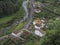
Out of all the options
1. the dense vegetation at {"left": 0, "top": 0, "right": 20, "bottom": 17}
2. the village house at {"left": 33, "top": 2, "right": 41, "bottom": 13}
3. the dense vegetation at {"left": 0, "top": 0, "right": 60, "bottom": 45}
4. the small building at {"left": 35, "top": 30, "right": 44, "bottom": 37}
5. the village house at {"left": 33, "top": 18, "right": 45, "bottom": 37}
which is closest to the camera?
the dense vegetation at {"left": 0, "top": 0, "right": 60, "bottom": 45}

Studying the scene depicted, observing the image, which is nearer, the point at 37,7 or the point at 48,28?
the point at 48,28

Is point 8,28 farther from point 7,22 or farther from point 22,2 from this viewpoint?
point 22,2

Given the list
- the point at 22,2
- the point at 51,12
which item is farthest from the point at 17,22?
the point at 22,2

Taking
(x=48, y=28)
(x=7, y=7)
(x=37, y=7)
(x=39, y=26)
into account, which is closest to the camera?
(x=48, y=28)

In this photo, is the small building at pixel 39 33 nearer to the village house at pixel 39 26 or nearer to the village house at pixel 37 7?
the village house at pixel 39 26

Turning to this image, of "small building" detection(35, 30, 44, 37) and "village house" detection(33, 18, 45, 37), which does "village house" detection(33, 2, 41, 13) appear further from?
"small building" detection(35, 30, 44, 37)

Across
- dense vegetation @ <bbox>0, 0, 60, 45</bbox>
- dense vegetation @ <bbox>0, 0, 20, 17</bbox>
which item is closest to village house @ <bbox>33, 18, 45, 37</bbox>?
dense vegetation @ <bbox>0, 0, 60, 45</bbox>

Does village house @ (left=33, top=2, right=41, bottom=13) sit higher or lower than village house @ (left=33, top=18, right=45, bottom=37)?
lower

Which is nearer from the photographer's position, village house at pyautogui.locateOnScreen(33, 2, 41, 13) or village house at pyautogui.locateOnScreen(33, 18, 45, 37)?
village house at pyautogui.locateOnScreen(33, 18, 45, 37)

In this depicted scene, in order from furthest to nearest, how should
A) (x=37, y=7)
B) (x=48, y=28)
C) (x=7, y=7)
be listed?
(x=37, y=7), (x=7, y=7), (x=48, y=28)

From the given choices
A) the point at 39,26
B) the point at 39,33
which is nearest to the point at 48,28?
the point at 39,33

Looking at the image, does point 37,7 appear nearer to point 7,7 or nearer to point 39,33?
point 7,7
